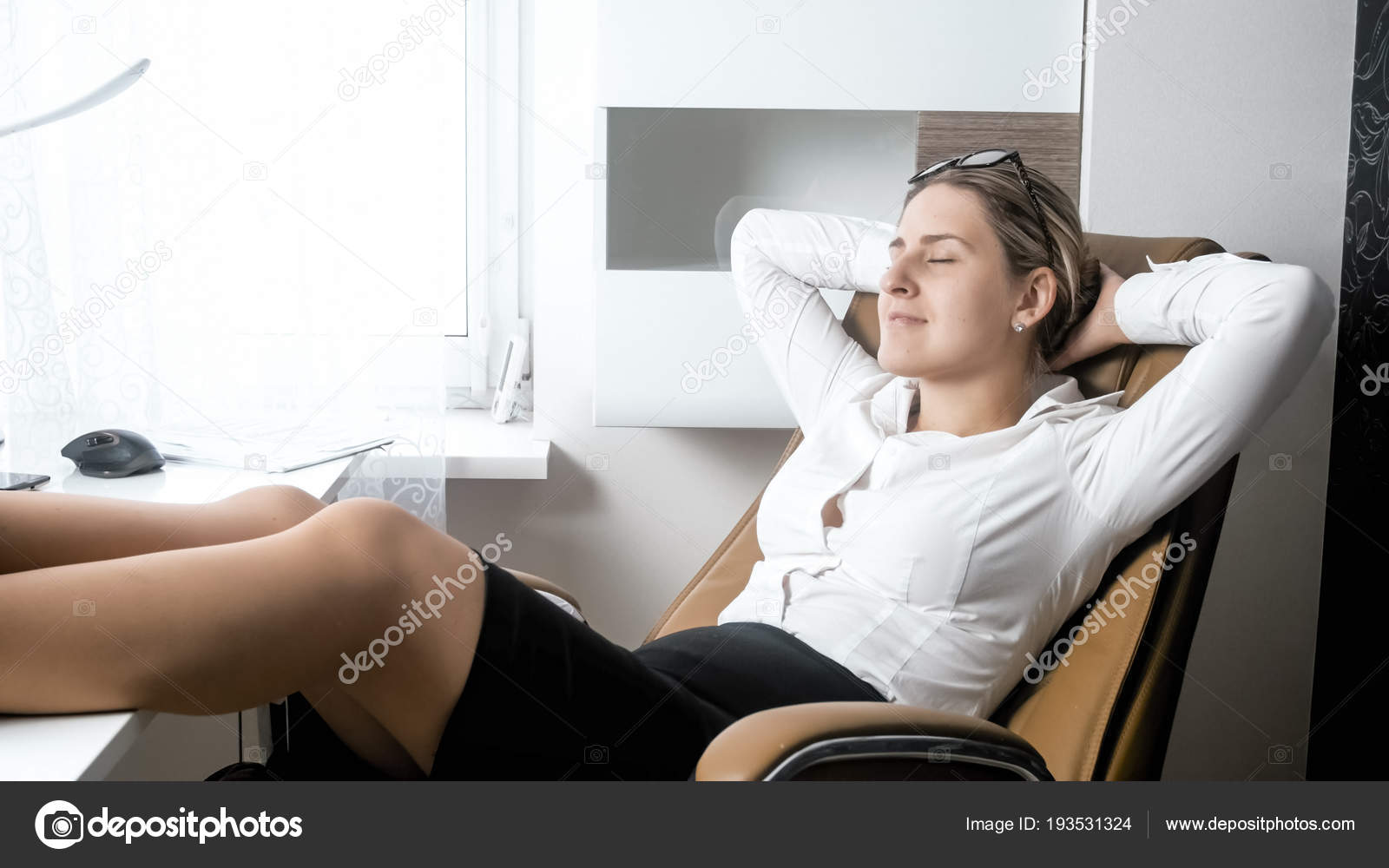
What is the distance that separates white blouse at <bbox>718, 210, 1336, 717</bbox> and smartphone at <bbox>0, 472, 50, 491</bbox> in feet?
3.18

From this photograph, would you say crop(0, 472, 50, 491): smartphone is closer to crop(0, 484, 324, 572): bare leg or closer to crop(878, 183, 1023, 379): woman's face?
crop(0, 484, 324, 572): bare leg

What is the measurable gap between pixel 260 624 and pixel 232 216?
3.71 feet

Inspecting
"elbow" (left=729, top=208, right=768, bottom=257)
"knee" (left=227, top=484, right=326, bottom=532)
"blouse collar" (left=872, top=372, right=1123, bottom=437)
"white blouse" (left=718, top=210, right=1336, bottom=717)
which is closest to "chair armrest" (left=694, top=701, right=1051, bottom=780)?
"white blouse" (left=718, top=210, right=1336, bottom=717)

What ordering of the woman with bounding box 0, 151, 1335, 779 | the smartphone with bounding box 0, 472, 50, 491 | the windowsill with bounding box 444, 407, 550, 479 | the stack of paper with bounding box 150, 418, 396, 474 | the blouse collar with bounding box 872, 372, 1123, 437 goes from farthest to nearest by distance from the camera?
the windowsill with bounding box 444, 407, 550, 479
the stack of paper with bounding box 150, 418, 396, 474
the smartphone with bounding box 0, 472, 50, 491
the blouse collar with bounding box 872, 372, 1123, 437
the woman with bounding box 0, 151, 1335, 779

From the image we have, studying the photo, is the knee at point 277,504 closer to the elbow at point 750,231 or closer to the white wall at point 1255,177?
the elbow at point 750,231

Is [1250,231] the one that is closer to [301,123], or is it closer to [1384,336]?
[1384,336]

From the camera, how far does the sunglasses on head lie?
1430 millimetres

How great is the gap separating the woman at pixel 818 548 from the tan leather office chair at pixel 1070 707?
0.04 metres

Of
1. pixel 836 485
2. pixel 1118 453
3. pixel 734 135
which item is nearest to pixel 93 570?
pixel 836 485

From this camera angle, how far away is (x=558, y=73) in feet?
7.29

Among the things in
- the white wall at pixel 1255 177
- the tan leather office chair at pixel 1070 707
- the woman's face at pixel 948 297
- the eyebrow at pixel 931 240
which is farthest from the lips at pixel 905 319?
the white wall at pixel 1255 177

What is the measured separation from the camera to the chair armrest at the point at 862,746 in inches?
36.2

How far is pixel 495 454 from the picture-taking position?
85.1 inches
